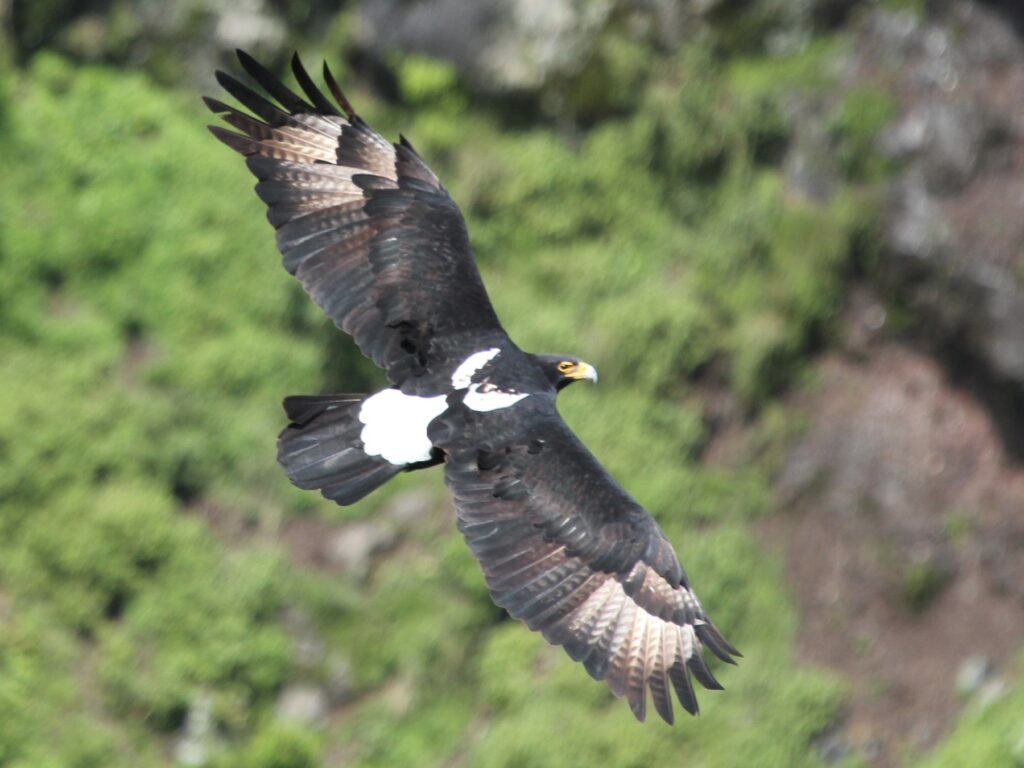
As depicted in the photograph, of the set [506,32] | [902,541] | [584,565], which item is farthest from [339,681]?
[506,32]

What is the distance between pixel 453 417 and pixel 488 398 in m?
0.20

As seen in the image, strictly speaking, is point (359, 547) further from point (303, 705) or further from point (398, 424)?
point (398, 424)

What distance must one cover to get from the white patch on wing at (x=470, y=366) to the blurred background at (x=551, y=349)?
3937mm

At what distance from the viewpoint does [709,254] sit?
46.8ft

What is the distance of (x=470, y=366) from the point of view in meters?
9.38

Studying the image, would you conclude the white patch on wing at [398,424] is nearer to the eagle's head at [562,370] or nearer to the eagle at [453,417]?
the eagle at [453,417]

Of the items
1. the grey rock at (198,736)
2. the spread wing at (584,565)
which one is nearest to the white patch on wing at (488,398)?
the spread wing at (584,565)

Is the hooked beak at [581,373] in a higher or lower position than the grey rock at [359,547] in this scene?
higher

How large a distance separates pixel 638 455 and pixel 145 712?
4003mm

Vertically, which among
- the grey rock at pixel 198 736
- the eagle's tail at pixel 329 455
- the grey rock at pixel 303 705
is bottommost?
the grey rock at pixel 198 736

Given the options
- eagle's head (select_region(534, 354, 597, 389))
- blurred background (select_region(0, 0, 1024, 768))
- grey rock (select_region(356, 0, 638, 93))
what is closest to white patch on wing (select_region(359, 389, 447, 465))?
eagle's head (select_region(534, 354, 597, 389))

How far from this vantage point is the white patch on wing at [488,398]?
361 inches

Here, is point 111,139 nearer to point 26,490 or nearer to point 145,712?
point 26,490

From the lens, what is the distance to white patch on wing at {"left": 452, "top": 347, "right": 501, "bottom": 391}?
9314 mm
